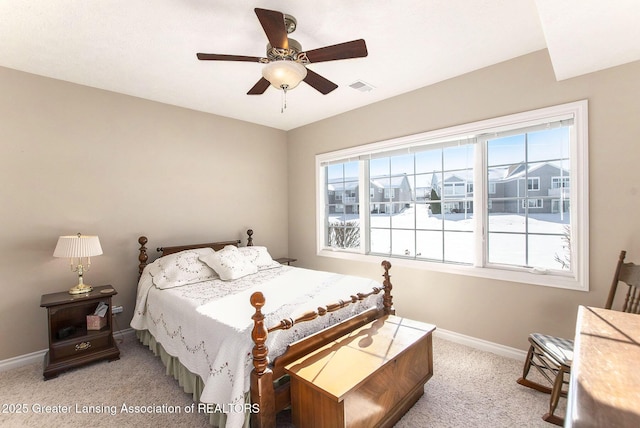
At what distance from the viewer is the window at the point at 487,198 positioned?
8.39 ft

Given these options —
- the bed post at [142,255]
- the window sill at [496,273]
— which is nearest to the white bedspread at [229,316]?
the bed post at [142,255]

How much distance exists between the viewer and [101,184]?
3213 mm

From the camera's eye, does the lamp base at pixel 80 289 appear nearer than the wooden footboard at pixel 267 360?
No

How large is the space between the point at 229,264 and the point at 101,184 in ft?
5.34

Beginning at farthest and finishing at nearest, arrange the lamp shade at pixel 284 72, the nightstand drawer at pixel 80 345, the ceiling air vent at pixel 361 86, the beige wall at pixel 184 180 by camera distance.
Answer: the ceiling air vent at pixel 361 86, the nightstand drawer at pixel 80 345, the beige wall at pixel 184 180, the lamp shade at pixel 284 72

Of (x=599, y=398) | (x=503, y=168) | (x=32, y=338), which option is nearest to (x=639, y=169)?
(x=503, y=168)

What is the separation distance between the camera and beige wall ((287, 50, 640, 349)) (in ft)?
7.51

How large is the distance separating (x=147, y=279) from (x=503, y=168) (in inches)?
149

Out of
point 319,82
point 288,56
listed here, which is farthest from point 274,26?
point 319,82

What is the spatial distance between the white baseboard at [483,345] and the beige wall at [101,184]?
9.83 ft

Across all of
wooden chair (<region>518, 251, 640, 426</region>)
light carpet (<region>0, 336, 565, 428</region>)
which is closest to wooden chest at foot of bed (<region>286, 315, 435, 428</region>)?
light carpet (<region>0, 336, 565, 428</region>)

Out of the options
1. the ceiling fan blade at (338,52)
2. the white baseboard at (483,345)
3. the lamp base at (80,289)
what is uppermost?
the ceiling fan blade at (338,52)

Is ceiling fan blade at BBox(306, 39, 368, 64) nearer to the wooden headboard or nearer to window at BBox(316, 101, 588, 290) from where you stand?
window at BBox(316, 101, 588, 290)

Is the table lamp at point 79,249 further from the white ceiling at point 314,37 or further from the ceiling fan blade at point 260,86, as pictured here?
the ceiling fan blade at point 260,86
